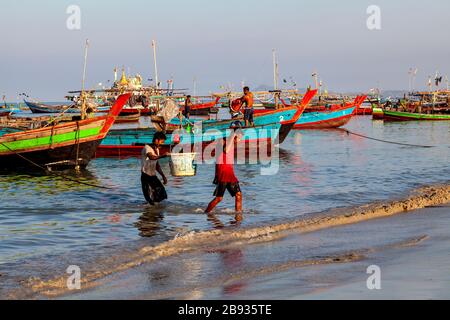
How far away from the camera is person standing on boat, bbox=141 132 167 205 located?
11.1 metres

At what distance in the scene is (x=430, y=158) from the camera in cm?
2452

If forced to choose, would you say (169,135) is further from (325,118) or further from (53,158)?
(325,118)

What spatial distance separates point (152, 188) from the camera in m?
12.0

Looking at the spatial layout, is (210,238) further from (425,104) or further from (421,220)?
(425,104)

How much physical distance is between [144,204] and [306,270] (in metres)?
6.62

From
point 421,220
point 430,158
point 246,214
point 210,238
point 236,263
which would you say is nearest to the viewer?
point 236,263

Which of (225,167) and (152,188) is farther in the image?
(152,188)

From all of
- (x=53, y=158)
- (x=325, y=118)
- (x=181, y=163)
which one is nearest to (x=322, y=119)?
(x=325, y=118)

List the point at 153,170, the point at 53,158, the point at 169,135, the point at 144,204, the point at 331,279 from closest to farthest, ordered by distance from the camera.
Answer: the point at 331,279, the point at 153,170, the point at 144,204, the point at 53,158, the point at 169,135

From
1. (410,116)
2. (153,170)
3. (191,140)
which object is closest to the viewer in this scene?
(153,170)

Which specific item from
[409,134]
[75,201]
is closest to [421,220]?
[75,201]

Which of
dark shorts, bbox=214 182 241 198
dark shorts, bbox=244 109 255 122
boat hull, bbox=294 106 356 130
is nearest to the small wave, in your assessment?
dark shorts, bbox=214 182 241 198

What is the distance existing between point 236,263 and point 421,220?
13.6ft
